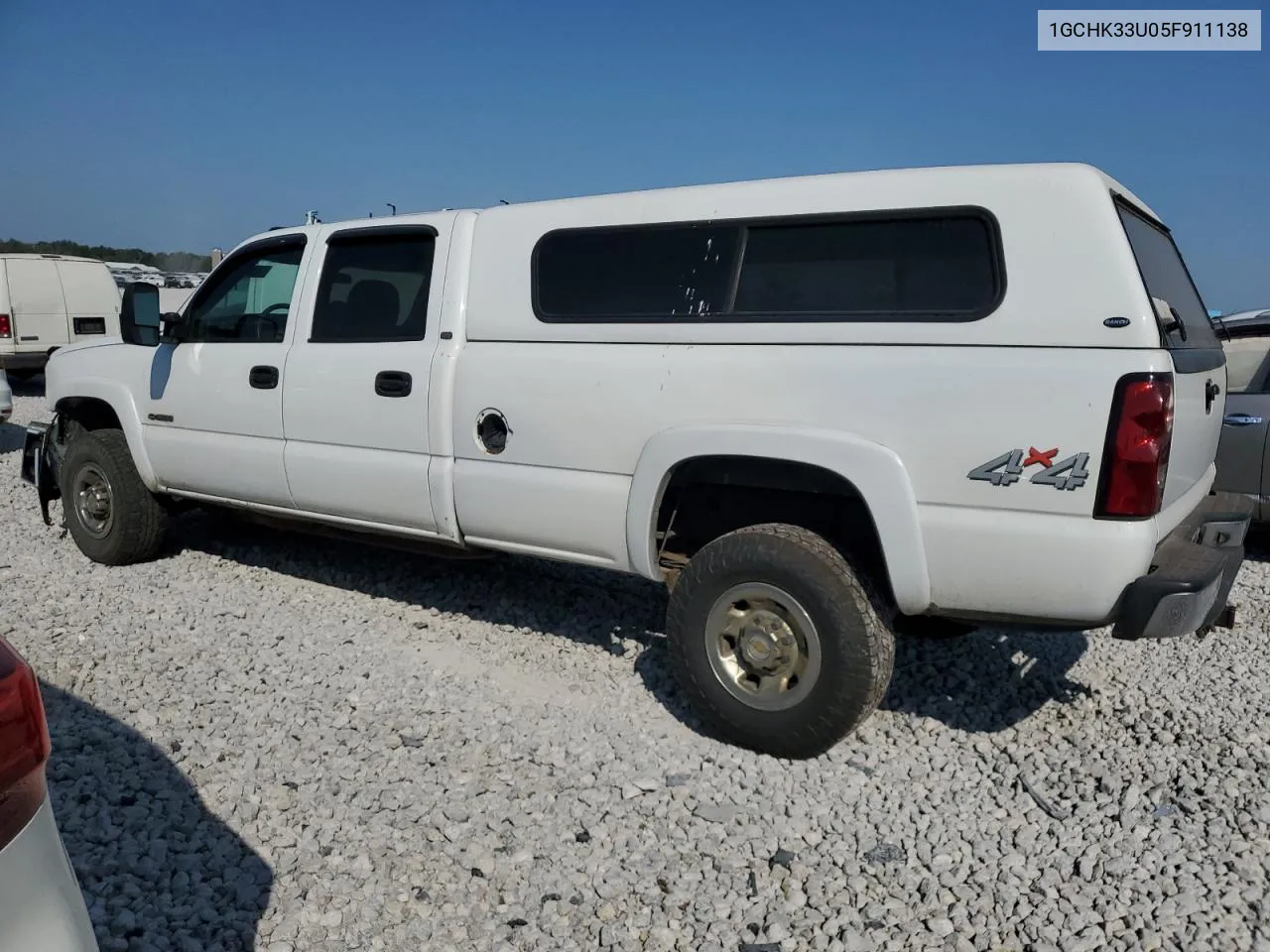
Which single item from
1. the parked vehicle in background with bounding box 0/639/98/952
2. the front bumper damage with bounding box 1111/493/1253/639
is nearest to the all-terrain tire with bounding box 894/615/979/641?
the front bumper damage with bounding box 1111/493/1253/639

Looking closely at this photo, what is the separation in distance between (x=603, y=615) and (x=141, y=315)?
2.96m

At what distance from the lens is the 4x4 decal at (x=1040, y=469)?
2.95m

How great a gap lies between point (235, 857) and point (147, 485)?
10.9ft

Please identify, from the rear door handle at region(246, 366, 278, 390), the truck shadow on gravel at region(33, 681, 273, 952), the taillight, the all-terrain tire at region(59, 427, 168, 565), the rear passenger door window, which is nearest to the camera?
the truck shadow on gravel at region(33, 681, 273, 952)

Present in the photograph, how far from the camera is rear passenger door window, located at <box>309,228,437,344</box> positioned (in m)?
4.47

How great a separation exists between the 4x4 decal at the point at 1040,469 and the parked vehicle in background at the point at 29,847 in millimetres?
Result: 2568

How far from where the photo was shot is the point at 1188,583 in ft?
9.81

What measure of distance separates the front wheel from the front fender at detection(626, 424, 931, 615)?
0.19 m

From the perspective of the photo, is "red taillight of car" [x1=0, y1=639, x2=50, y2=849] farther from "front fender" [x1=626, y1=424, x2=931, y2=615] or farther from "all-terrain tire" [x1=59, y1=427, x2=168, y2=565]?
"all-terrain tire" [x1=59, y1=427, x2=168, y2=565]

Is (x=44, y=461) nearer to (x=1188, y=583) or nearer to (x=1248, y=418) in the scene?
(x=1188, y=583)

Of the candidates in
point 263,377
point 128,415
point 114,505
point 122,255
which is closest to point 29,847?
point 263,377

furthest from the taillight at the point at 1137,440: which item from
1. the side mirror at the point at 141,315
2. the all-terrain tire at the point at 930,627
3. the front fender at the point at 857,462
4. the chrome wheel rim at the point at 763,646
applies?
the side mirror at the point at 141,315

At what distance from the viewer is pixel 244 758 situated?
352 centimetres

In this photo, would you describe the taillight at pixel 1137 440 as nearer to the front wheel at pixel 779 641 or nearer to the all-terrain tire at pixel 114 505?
the front wheel at pixel 779 641
